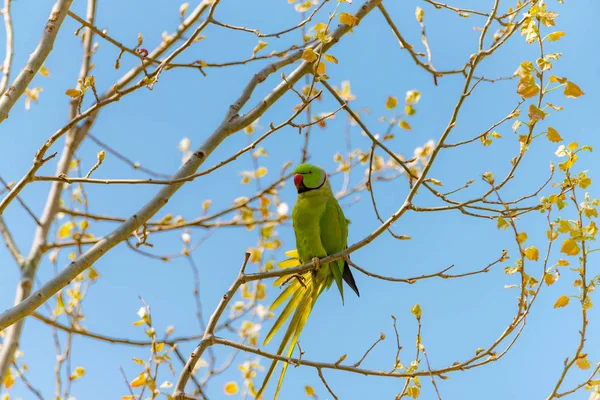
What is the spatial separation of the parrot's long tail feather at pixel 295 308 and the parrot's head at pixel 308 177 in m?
0.71

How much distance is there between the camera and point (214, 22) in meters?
3.02

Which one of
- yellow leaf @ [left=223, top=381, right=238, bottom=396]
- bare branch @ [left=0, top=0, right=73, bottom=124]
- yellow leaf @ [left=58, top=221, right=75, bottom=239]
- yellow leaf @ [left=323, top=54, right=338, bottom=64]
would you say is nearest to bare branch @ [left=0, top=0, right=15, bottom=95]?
bare branch @ [left=0, top=0, right=73, bottom=124]

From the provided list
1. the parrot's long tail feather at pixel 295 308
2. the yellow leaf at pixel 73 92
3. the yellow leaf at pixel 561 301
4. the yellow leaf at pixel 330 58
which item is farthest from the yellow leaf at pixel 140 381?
the yellow leaf at pixel 561 301

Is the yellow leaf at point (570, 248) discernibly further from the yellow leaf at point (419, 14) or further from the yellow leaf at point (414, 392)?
the yellow leaf at point (419, 14)

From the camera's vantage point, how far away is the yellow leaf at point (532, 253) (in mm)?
2455

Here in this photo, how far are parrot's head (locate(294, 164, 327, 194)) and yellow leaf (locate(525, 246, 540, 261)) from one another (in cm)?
162

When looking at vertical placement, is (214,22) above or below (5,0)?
below

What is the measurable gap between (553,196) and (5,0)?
2.97 metres

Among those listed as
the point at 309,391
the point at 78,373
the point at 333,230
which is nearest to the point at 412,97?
the point at 333,230

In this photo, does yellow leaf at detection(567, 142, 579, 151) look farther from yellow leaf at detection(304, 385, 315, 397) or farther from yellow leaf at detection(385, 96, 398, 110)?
yellow leaf at detection(304, 385, 315, 397)

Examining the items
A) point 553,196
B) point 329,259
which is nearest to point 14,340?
point 329,259

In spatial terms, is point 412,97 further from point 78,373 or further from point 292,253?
point 78,373

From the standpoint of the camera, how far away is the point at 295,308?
313 cm

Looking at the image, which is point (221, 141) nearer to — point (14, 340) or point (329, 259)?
point (329, 259)
